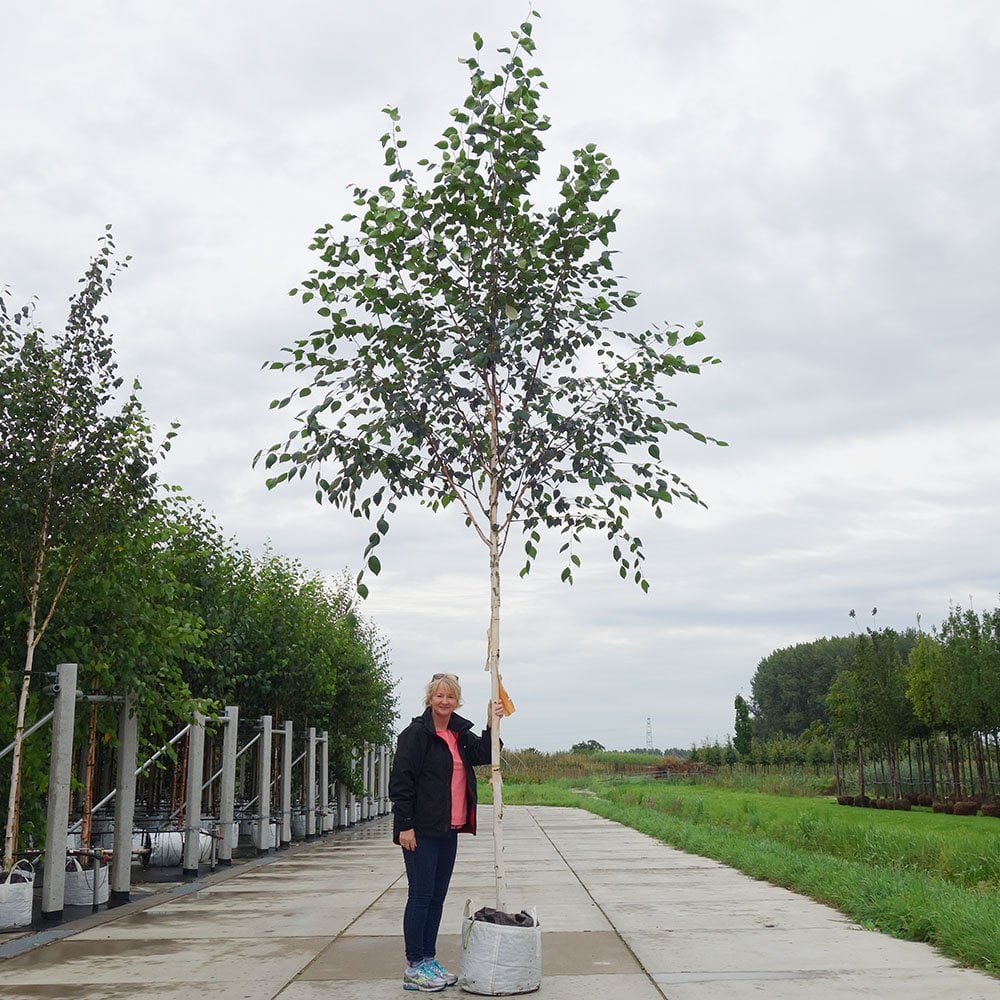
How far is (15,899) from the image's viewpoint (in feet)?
29.1

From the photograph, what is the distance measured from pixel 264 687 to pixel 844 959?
1474cm

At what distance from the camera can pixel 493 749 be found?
6.55 metres

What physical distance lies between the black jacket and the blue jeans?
11 cm

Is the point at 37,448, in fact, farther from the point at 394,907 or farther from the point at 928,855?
the point at 928,855

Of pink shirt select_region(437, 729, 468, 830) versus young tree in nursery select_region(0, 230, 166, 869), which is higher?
young tree in nursery select_region(0, 230, 166, 869)

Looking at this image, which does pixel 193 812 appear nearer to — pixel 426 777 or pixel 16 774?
pixel 16 774

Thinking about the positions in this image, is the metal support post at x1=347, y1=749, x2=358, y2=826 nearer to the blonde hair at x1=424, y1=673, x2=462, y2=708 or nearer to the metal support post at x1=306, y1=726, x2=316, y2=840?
the metal support post at x1=306, y1=726, x2=316, y2=840

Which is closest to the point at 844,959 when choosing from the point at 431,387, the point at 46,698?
the point at 431,387

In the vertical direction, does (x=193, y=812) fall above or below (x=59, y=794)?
below

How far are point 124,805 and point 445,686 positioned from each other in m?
6.07

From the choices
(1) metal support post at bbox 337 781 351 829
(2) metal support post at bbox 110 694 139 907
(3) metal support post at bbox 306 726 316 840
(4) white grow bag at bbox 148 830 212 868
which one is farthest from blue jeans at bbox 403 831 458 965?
(1) metal support post at bbox 337 781 351 829

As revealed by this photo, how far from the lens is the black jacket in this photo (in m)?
6.36

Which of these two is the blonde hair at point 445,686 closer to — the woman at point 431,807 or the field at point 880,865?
the woman at point 431,807

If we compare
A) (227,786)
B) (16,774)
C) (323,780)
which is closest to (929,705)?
(323,780)
